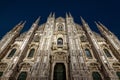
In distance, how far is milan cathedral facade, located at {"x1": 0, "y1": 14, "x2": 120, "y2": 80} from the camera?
529 inches

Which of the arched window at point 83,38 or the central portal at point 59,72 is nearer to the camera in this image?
the central portal at point 59,72

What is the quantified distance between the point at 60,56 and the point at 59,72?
2.30 metres

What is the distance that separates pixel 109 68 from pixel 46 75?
6356mm

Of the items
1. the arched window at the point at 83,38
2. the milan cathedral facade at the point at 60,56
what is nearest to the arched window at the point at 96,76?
the milan cathedral facade at the point at 60,56

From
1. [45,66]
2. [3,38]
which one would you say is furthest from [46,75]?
[3,38]

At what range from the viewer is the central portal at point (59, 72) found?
1421 centimetres

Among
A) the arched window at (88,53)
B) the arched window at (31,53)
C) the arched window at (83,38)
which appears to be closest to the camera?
the arched window at (31,53)

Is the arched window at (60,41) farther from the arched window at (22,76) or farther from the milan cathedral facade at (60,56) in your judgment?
the arched window at (22,76)

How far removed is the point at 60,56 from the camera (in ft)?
54.2

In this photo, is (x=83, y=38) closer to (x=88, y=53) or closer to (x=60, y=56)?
(x=88, y=53)

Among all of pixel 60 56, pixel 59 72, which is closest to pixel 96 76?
pixel 59 72

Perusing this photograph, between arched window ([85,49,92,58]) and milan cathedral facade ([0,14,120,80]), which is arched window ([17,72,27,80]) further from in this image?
arched window ([85,49,92,58])

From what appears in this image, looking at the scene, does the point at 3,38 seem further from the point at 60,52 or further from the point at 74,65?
the point at 74,65

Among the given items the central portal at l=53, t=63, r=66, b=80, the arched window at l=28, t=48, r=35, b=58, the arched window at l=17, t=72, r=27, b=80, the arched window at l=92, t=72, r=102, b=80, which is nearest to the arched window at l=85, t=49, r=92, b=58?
the arched window at l=92, t=72, r=102, b=80
